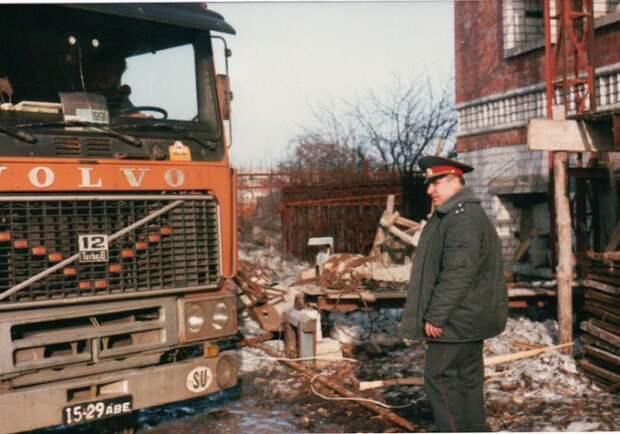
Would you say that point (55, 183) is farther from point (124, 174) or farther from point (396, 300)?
point (396, 300)

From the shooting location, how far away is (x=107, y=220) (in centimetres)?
569

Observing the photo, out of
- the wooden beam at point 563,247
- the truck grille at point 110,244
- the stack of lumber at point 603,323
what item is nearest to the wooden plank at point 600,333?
the stack of lumber at point 603,323

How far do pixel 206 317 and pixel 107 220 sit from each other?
1.09 metres

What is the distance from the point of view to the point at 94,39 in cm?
620

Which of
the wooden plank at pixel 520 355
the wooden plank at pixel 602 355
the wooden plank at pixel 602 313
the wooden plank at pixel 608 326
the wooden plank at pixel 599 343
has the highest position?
the wooden plank at pixel 602 313

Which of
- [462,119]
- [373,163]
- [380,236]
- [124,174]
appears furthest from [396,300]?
[373,163]

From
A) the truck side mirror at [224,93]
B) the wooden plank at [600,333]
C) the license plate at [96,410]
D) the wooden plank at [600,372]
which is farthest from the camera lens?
the wooden plank at [600,333]

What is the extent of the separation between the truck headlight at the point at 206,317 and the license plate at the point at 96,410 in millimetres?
671

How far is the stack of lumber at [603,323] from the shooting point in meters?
7.06

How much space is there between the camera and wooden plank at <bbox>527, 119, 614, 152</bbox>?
759 cm

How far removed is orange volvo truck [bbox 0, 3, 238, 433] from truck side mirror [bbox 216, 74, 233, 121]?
0.06 metres

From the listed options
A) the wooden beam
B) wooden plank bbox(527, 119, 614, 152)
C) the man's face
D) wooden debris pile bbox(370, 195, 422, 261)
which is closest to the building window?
wooden debris pile bbox(370, 195, 422, 261)

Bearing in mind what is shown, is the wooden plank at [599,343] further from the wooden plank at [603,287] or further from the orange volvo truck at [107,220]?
the orange volvo truck at [107,220]

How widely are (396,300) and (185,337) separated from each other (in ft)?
13.2
